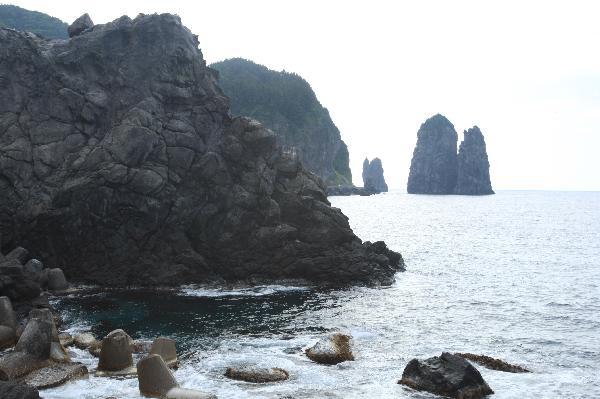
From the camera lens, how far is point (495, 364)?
29.7 metres

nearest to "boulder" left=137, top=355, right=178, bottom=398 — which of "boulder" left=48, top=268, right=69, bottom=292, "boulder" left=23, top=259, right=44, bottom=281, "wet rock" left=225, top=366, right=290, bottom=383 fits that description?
"wet rock" left=225, top=366, right=290, bottom=383

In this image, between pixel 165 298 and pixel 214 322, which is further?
pixel 165 298

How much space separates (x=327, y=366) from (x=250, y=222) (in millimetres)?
27187

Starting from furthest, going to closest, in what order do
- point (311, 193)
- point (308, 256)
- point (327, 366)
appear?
point (311, 193)
point (308, 256)
point (327, 366)

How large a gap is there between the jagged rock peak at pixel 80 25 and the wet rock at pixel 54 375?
162 feet

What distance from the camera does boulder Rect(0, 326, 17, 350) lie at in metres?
30.2

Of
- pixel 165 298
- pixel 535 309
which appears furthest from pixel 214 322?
pixel 535 309

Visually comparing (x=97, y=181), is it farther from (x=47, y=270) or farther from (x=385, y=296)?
(x=385, y=296)

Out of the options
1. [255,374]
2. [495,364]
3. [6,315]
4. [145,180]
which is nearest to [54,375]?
[6,315]

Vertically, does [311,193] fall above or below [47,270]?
above

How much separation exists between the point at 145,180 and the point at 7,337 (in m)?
23.5

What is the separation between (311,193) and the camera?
58.7m

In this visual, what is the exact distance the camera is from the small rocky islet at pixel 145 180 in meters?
50.9

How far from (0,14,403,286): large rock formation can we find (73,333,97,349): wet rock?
18.1 metres
